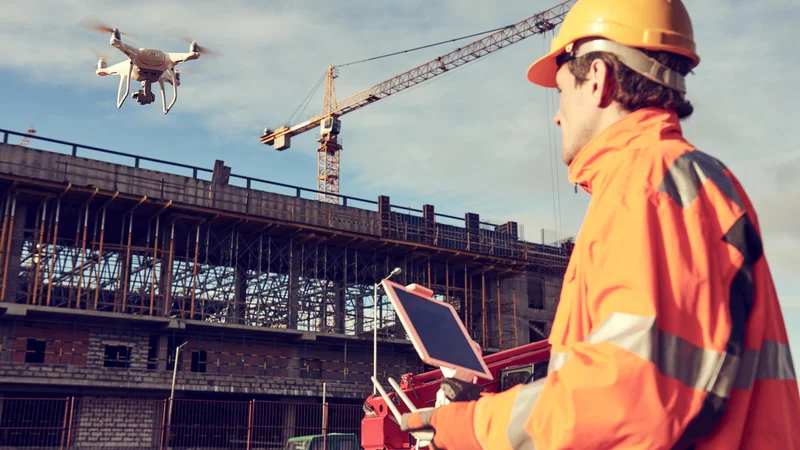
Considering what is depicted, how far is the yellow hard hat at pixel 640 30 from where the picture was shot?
178 cm

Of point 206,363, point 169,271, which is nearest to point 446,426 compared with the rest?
point 169,271

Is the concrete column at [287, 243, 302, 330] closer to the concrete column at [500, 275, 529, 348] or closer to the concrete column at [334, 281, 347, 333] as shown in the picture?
the concrete column at [334, 281, 347, 333]

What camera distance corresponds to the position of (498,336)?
5597 cm

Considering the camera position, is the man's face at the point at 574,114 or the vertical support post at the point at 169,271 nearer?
the man's face at the point at 574,114

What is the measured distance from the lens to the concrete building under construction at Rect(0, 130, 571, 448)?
128ft

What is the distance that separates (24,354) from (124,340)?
4829mm

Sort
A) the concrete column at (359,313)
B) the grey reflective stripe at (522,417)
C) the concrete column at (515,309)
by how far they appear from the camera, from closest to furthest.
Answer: the grey reflective stripe at (522,417) < the concrete column at (359,313) < the concrete column at (515,309)

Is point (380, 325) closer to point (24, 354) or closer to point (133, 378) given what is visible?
point (133, 378)

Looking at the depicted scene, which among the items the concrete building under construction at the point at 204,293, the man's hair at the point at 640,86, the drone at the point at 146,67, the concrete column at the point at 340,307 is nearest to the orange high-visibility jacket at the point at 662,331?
the man's hair at the point at 640,86

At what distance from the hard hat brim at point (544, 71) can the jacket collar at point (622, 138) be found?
329mm

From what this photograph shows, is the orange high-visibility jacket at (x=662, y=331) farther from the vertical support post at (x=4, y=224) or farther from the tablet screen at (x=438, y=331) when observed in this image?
the vertical support post at (x=4, y=224)

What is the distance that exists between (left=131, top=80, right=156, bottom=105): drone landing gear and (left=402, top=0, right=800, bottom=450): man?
3645 cm

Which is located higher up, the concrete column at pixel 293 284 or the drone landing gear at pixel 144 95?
the drone landing gear at pixel 144 95

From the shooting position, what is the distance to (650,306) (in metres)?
1.38
